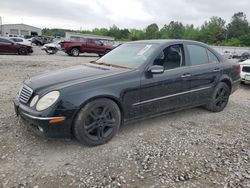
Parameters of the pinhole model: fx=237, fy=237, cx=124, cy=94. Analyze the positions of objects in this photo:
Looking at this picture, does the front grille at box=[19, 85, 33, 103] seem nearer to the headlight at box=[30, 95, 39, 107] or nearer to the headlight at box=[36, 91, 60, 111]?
the headlight at box=[30, 95, 39, 107]

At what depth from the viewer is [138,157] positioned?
A: 10.4 ft

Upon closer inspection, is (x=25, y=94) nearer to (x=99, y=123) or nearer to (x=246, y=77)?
(x=99, y=123)

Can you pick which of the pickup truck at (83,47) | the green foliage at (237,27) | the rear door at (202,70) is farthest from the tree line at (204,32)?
the rear door at (202,70)

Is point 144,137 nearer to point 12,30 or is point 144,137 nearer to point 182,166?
point 182,166

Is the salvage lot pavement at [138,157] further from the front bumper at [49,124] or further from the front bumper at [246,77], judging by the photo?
the front bumper at [246,77]

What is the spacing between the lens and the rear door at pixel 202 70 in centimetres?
447

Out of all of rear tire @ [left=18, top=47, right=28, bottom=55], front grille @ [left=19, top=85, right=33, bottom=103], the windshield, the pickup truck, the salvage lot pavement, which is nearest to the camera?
the salvage lot pavement

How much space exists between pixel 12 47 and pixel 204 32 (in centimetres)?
7516

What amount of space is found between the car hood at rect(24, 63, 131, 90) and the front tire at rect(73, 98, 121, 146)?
40 centimetres

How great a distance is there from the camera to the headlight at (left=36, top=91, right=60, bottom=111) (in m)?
3.04

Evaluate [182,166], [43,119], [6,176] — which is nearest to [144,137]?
[182,166]

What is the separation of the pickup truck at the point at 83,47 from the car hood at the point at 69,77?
16.1 m

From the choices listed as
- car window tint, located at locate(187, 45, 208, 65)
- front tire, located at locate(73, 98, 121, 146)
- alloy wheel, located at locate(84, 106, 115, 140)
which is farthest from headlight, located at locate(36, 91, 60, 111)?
car window tint, located at locate(187, 45, 208, 65)

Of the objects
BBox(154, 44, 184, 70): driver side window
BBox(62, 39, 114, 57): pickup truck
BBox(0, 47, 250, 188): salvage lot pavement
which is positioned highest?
BBox(62, 39, 114, 57): pickup truck
